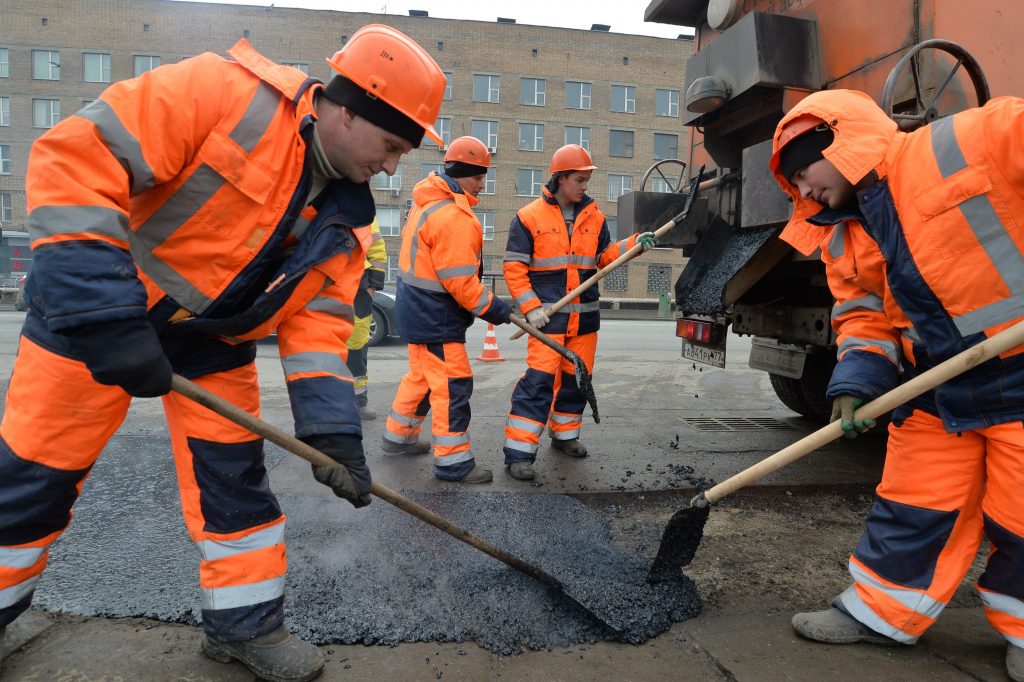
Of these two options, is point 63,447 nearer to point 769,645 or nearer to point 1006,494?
point 769,645

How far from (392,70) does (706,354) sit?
321 cm

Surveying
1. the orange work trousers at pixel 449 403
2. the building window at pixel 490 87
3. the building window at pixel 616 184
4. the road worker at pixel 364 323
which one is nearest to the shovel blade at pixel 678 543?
the orange work trousers at pixel 449 403

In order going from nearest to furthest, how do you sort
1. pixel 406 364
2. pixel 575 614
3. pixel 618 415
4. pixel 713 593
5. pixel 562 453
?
pixel 575 614
pixel 713 593
pixel 562 453
pixel 618 415
pixel 406 364

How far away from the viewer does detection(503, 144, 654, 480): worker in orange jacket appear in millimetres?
3959

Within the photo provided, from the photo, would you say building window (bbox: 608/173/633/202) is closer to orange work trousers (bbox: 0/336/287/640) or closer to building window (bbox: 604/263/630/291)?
building window (bbox: 604/263/630/291)

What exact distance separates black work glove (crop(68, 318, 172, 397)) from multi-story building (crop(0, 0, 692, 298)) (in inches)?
1151

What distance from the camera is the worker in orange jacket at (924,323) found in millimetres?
1812

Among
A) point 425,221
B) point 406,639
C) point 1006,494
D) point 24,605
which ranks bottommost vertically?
point 406,639

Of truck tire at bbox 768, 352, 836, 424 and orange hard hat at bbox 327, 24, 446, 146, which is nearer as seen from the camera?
orange hard hat at bbox 327, 24, 446, 146

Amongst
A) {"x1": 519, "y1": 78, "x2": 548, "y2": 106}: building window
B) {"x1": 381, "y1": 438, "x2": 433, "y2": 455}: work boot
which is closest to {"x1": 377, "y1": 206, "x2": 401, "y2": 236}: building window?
{"x1": 519, "y1": 78, "x2": 548, "y2": 106}: building window

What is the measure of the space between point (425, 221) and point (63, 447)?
237cm

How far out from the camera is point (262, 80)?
1711mm

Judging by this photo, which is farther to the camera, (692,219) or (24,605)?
(692,219)

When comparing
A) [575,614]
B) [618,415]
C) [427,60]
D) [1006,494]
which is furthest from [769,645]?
[618,415]
